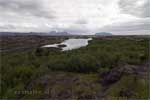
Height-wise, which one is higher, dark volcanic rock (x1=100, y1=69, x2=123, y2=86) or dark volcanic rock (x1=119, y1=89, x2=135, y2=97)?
dark volcanic rock (x1=100, y1=69, x2=123, y2=86)

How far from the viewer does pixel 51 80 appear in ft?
42.9

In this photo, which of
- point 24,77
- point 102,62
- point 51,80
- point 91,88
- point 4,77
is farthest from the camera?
point 102,62

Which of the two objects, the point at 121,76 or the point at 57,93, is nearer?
the point at 57,93

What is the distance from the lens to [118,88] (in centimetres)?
1065

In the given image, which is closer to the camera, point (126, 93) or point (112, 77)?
point (126, 93)

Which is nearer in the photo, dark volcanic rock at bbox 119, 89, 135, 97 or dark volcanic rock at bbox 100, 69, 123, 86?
dark volcanic rock at bbox 119, 89, 135, 97

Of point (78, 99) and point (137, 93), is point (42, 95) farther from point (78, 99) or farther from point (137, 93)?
point (137, 93)

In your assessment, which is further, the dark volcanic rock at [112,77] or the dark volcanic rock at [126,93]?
the dark volcanic rock at [112,77]

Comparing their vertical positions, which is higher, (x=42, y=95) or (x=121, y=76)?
(x=121, y=76)

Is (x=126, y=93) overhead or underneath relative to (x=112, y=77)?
underneath

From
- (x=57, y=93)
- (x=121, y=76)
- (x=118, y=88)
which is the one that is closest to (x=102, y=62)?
(x=121, y=76)

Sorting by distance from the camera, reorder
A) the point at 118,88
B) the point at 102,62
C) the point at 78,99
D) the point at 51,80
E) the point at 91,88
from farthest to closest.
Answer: the point at 102,62
the point at 51,80
the point at 91,88
the point at 118,88
the point at 78,99

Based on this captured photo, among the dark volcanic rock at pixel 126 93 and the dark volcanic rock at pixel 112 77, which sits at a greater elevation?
the dark volcanic rock at pixel 112 77

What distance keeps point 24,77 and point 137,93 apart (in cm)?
956
